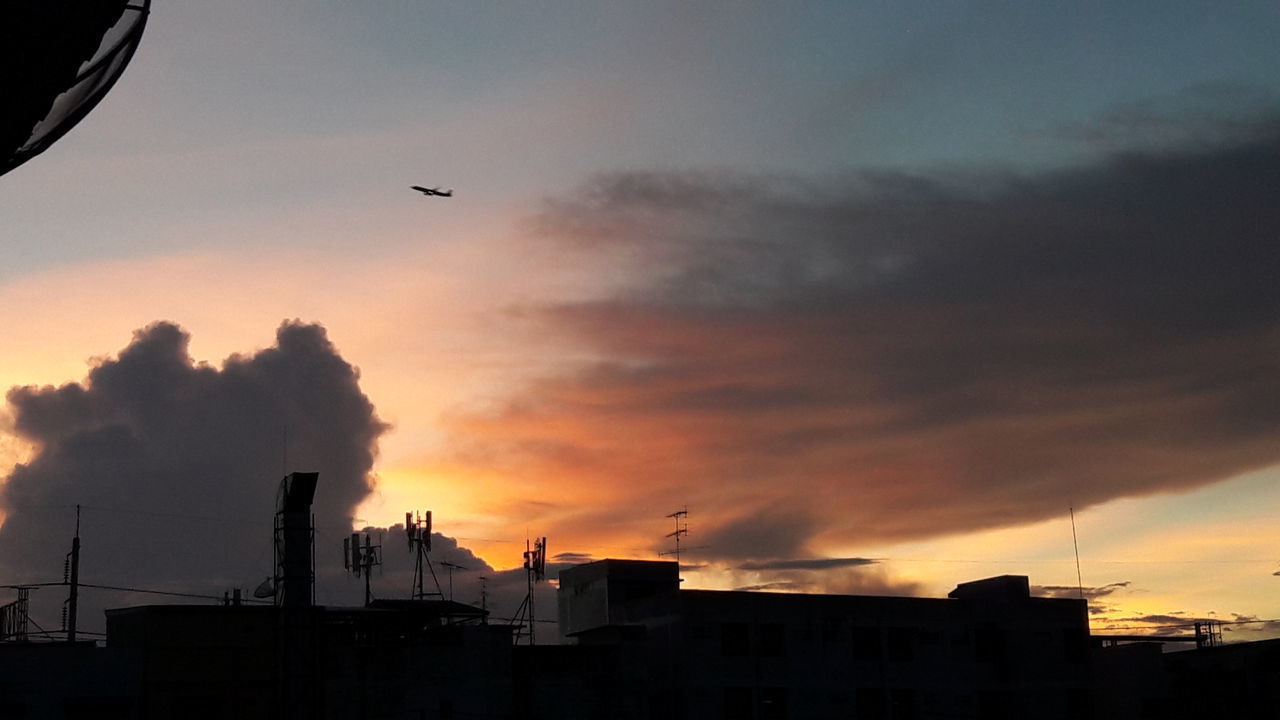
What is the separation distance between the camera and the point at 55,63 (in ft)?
24.4

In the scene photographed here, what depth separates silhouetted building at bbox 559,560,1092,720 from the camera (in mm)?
69562

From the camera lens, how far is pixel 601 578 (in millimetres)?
77188

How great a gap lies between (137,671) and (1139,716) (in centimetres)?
5647

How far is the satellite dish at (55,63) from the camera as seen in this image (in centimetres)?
700

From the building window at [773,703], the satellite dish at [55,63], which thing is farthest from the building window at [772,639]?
the satellite dish at [55,63]

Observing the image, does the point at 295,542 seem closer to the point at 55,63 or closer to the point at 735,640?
the point at 735,640

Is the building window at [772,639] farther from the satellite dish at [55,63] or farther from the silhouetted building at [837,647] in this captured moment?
the satellite dish at [55,63]

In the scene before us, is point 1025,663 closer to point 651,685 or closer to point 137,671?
point 651,685

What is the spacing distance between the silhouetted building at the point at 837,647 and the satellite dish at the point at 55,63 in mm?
62848

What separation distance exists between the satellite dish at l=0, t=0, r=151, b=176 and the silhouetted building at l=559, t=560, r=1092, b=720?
62848mm

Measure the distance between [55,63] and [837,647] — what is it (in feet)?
226

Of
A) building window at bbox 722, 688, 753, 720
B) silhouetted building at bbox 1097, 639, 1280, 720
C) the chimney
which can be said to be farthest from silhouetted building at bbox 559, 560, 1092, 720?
the chimney

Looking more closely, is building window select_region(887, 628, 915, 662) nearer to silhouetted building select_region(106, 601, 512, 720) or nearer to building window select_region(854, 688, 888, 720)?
building window select_region(854, 688, 888, 720)

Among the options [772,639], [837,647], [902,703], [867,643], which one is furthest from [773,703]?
[902,703]
